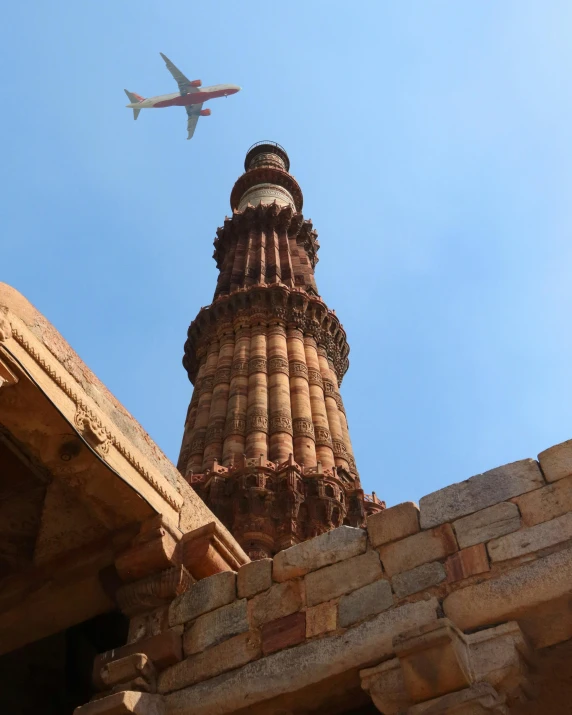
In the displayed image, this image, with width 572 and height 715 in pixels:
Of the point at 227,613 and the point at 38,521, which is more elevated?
the point at 38,521

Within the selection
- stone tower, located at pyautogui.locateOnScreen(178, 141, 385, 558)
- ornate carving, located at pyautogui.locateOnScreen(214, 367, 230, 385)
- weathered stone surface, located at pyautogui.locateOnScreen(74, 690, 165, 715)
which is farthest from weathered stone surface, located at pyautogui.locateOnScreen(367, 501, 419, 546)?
ornate carving, located at pyautogui.locateOnScreen(214, 367, 230, 385)

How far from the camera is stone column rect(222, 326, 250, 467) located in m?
15.1

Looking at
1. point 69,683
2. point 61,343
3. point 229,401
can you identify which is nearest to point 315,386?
point 229,401

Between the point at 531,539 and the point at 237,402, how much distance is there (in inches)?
506

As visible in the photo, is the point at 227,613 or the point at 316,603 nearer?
the point at 316,603

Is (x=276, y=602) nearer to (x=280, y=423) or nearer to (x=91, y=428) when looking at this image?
(x=91, y=428)

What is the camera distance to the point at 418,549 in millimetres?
3861

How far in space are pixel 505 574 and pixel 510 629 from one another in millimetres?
266

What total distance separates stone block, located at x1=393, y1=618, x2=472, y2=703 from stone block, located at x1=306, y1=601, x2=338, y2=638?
51cm

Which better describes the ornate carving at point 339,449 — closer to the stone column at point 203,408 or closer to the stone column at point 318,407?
the stone column at point 318,407

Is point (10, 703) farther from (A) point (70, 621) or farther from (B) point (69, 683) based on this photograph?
(A) point (70, 621)

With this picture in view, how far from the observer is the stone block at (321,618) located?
12.5ft

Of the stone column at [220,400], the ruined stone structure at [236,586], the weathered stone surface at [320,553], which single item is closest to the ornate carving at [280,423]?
the stone column at [220,400]

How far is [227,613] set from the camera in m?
4.21
